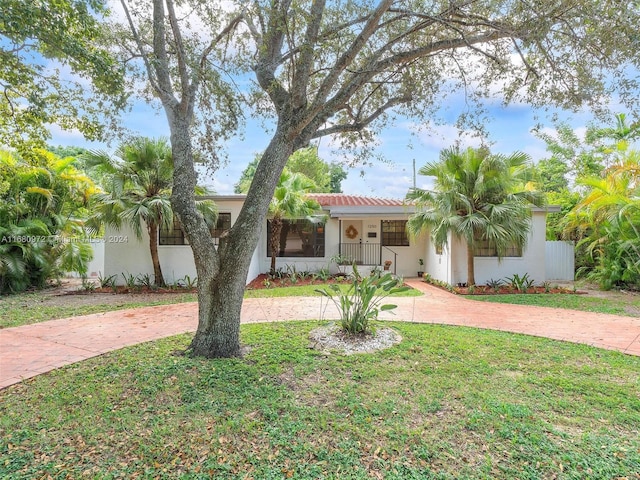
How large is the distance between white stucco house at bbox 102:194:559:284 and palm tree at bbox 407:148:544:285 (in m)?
1.23

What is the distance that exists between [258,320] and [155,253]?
561cm

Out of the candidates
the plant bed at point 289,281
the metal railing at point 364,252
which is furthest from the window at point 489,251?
the plant bed at point 289,281

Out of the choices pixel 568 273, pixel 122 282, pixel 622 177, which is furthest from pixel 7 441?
pixel 568 273

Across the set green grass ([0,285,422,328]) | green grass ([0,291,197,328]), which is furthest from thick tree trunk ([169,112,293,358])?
green grass ([0,291,197,328])

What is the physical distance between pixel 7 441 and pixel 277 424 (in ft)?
7.54

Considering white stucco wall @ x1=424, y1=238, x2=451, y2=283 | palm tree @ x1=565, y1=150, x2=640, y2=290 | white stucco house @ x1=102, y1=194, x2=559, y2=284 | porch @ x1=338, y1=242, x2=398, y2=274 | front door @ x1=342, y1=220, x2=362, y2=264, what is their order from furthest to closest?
front door @ x1=342, y1=220, x2=362, y2=264, porch @ x1=338, y1=242, x2=398, y2=274, white stucco wall @ x1=424, y1=238, x2=451, y2=283, white stucco house @ x1=102, y1=194, x2=559, y2=284, palm tree @ x1=565, y1=150, x2=640, y2=290

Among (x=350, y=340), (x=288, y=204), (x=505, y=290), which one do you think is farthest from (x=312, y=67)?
(x=505, y=290)

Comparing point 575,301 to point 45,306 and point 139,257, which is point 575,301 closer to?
point 139,257

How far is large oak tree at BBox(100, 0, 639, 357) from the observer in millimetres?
4762

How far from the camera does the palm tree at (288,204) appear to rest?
40.7 feet

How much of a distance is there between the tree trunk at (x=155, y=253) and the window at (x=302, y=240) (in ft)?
15.3

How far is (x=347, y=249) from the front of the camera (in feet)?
50.8

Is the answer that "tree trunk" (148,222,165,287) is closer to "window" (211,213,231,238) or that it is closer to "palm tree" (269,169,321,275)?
"window" (211,213,231,238)

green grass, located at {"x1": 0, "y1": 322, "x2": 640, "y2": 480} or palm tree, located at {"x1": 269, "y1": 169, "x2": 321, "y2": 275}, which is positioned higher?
palm tree, located at {"x1": 269, "y1": 169, "x2": 321, "y2": 275}
